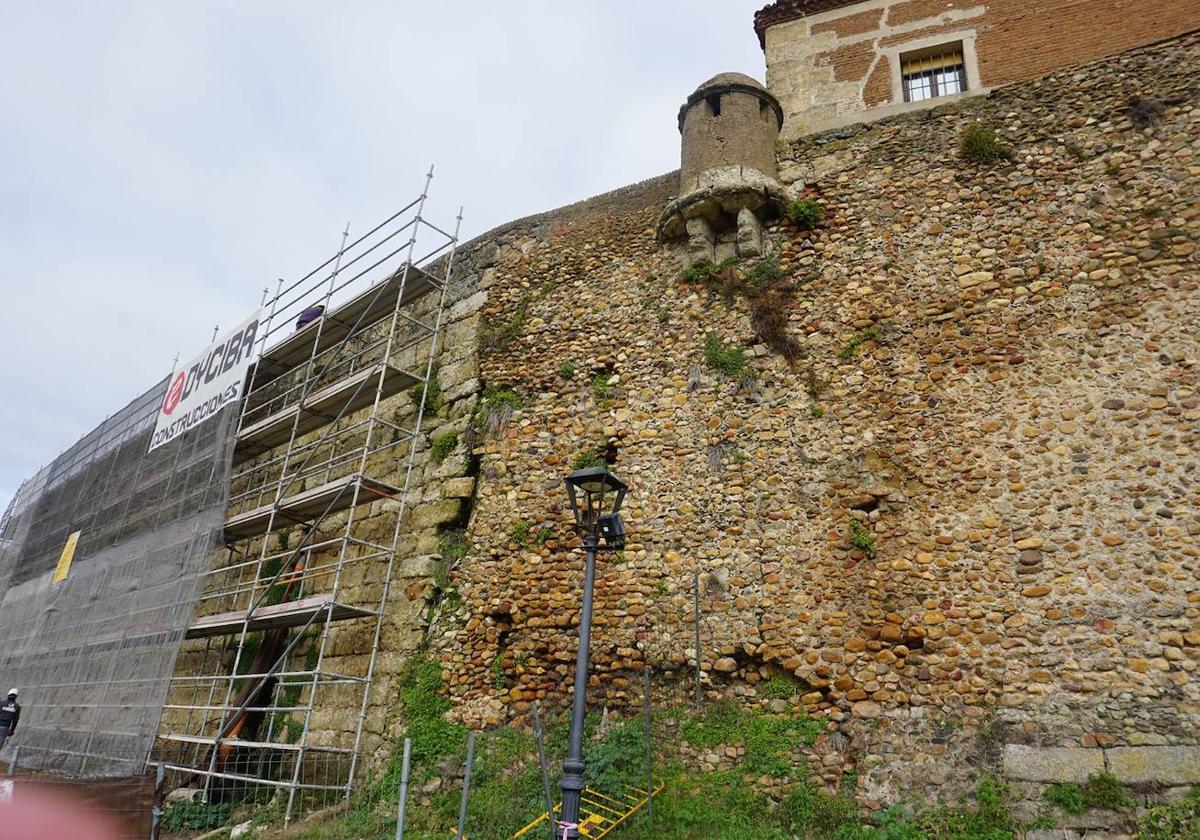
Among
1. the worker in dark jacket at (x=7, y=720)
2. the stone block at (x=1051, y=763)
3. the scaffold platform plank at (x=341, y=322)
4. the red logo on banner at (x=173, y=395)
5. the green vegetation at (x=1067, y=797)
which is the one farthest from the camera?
the red logo on banner at (x=173, y=395)

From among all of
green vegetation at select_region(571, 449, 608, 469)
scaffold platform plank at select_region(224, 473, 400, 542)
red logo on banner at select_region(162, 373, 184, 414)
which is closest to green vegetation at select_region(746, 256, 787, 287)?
green vegetation at select_region(571, 449, 608, 469)

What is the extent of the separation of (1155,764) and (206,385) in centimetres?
1189

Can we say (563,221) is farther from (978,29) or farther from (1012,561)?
(1012,561)

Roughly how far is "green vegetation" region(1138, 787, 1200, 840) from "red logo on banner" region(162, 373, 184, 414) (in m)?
12.6

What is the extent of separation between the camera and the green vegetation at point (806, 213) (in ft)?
26.7

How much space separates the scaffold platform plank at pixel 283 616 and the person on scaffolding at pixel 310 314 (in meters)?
4.13

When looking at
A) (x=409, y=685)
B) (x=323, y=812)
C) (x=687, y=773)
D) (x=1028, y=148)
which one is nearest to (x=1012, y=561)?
Result: (x=687, y=773)

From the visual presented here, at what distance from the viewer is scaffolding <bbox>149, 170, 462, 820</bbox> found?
8266 millimetres

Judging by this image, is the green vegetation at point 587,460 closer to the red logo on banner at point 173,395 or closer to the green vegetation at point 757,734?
the green vegetation at point 757,734

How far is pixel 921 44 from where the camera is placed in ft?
28.3

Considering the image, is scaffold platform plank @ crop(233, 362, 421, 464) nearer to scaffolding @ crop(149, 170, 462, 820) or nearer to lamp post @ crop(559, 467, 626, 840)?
scaffolding @ crop(149, 170, 462, 820)

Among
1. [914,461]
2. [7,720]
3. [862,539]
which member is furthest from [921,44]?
[7,720]

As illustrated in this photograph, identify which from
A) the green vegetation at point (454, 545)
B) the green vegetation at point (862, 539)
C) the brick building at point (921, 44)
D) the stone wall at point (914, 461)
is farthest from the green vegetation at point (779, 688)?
the brick building at point (921, 44)

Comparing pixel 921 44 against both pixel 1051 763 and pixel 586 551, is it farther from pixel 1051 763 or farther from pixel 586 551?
pixel 1051 763
